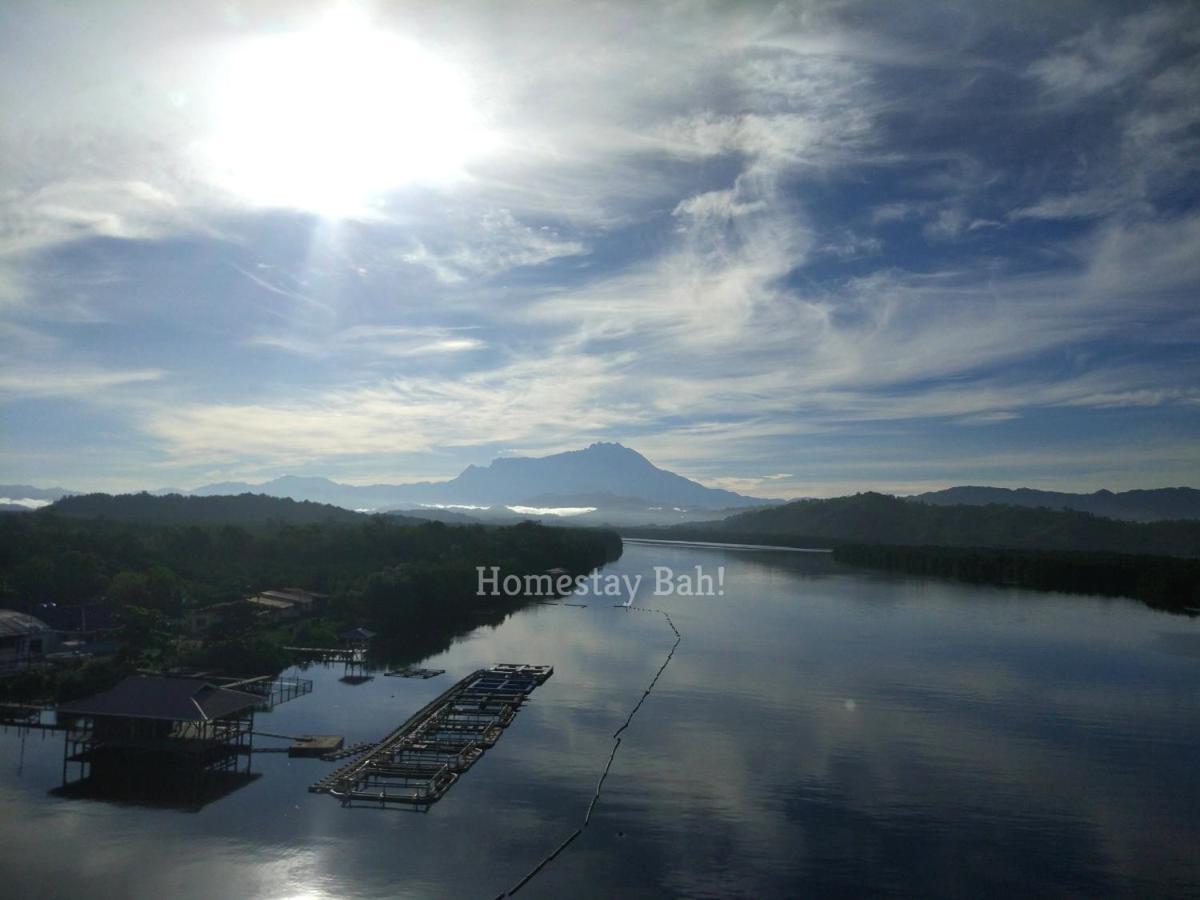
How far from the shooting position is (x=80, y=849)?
1080cm

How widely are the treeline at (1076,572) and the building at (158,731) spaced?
39753 millimetres

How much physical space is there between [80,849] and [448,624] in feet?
68.4

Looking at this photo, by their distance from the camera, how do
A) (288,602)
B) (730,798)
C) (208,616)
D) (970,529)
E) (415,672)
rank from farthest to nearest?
1. (970,529)
2. (288,602)
3. (208,616)
4. (415,672)
5. (730,798)

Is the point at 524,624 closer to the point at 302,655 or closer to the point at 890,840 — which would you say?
the point at 302,655

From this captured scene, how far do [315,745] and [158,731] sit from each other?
8.84 ft

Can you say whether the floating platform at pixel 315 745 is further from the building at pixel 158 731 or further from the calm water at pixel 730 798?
the building at pixel 158 731

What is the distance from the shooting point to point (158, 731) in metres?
14.8

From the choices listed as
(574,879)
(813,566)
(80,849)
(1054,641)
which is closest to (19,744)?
(80,849)

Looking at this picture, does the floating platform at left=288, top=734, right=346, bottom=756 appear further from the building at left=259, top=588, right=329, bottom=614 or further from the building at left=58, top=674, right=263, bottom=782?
the building at left=259, top=588, right=329, bottom=614

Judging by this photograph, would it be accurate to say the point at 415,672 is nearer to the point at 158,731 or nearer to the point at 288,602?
the point at 158,731

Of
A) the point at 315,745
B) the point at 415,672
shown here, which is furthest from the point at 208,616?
the point at 315,745

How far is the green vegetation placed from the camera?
22344 millimetres

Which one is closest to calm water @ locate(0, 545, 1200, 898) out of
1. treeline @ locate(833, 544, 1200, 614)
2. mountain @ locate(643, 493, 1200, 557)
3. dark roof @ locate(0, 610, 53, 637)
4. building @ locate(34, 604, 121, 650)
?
dark roof @ locate(0, 610, 53, 637)

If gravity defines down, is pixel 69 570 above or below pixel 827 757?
above
